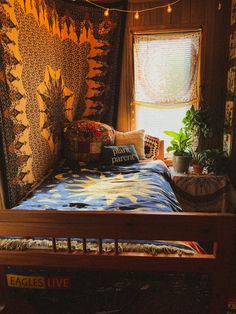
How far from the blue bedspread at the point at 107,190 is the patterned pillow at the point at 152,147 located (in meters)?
0.33

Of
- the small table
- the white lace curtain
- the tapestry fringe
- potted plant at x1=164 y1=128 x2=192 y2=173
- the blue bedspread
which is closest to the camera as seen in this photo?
the tapestry fringe

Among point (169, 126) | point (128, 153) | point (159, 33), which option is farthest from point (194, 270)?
point (159, 33)

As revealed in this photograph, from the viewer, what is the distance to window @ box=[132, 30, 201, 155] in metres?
2.98

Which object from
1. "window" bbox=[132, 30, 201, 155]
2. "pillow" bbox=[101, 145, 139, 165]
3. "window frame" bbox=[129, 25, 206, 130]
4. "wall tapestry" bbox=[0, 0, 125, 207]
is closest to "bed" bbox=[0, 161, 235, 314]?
"wall tapestry" bbox=[0, 0, 125, 207]

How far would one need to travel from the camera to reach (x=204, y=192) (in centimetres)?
281

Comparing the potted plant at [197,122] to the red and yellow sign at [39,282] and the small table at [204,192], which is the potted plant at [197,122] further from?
the red and yellow sign at [39,282]

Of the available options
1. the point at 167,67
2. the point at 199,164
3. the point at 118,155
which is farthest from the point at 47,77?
the point at 199,164

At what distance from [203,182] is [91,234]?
80.8 inches

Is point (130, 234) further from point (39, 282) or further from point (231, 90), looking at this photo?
point (231, 90)

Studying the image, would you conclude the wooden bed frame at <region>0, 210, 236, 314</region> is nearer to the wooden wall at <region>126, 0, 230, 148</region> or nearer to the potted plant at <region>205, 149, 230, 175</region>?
the potted plant at <region>205, 149, 230, 175</region>

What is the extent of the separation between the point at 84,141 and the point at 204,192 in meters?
1.38

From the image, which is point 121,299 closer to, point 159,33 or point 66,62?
point 66,62

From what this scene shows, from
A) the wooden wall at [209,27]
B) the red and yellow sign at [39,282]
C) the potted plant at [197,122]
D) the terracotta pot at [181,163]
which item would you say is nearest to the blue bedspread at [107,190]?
the terracotta pot at [181,163]

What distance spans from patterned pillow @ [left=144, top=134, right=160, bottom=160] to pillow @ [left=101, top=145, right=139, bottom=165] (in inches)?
12.3
